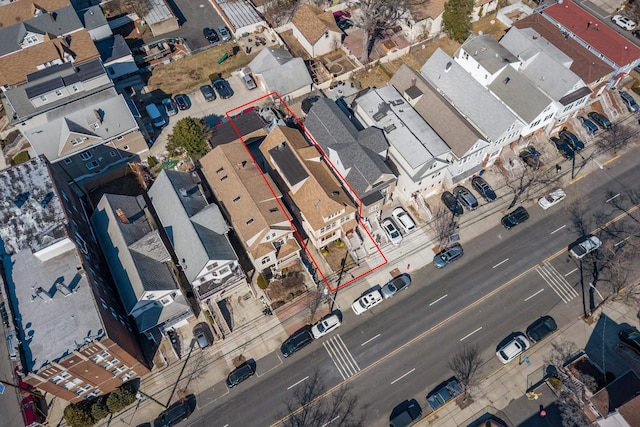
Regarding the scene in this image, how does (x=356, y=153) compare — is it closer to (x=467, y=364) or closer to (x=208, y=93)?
(x=467, y=364)


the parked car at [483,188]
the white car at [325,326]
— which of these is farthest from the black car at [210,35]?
the white car at [325,326]

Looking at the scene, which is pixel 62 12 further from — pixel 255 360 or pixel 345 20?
pixel 255 360

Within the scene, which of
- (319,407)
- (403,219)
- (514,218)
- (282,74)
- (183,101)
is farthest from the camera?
(183,101)

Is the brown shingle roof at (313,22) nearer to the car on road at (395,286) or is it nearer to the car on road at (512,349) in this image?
the car on road at (395,286)

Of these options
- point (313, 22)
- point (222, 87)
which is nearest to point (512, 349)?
point (222, 87)

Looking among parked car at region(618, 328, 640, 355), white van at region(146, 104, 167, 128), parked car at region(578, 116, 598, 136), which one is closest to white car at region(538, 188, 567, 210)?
parked car at region(578, 116, 598, 136)

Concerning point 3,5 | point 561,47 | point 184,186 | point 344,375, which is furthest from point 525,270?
point 3,5

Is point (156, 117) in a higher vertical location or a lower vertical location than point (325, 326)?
higher
